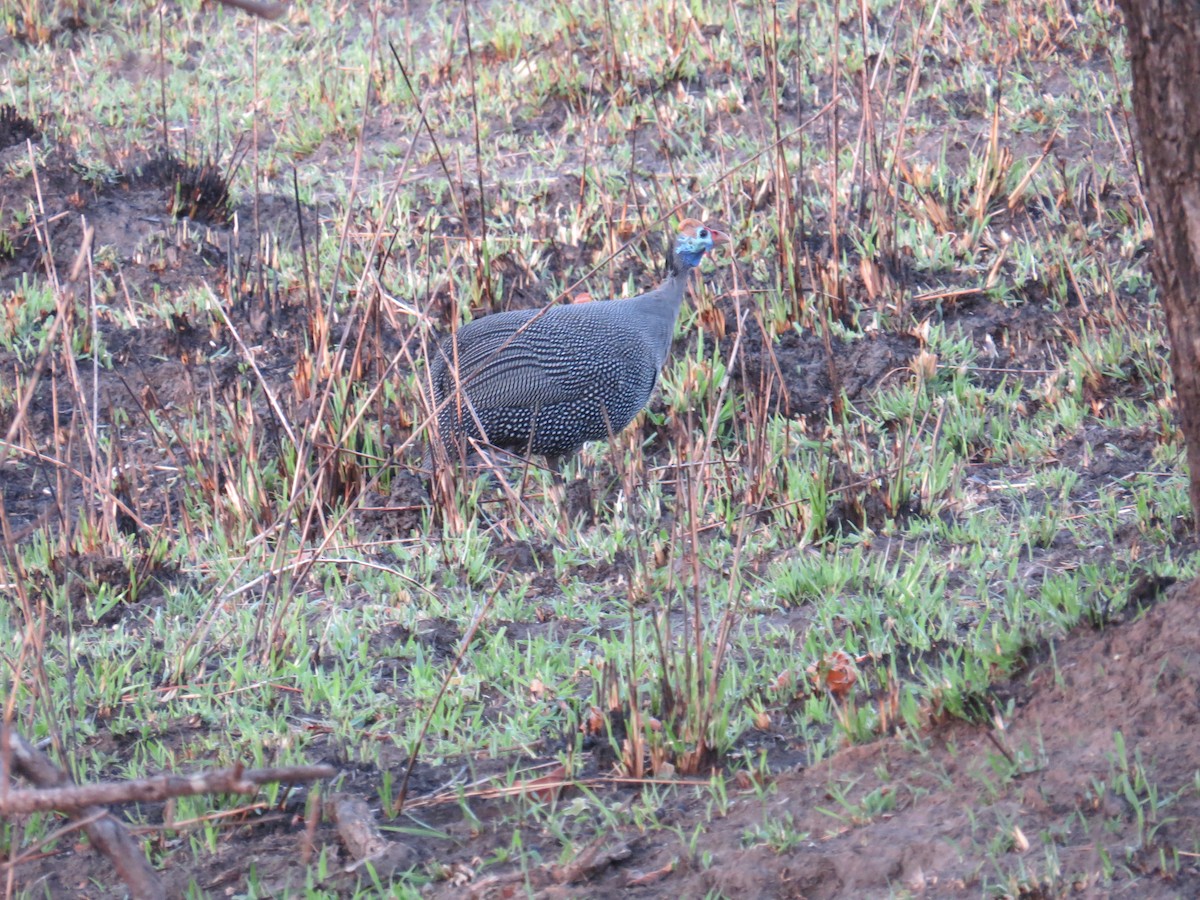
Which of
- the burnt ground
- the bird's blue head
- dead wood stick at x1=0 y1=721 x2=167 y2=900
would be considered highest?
the bird's blue head

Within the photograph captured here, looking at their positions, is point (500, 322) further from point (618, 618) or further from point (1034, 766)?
point (1034, 766)

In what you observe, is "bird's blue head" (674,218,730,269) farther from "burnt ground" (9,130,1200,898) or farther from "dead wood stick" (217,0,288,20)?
"dead wood stick" (217,0,288,20)

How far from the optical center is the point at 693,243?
473cm

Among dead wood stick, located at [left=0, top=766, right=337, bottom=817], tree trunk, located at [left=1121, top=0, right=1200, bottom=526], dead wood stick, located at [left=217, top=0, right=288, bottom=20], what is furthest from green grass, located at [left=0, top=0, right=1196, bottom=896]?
dead wood stick, located at [left=217, top=0, right=288, bottom=20]

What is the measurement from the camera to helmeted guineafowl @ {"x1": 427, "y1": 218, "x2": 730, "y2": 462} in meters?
4.36

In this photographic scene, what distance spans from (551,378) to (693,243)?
764mm

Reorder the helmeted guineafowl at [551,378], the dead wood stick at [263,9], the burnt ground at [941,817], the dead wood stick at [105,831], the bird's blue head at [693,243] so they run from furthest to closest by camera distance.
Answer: the bird's blue head at [693,243] < the helmeted guineafowl at [551,378] < the burnt ground at [941,817] < the dead wood stick at [105,831] < the dead wood stick at [263,9]

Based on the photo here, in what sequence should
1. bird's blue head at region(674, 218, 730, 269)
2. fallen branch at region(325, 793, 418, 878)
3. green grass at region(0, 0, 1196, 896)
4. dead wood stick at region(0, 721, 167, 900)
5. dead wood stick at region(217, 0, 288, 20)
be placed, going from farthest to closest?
1. bird's blue head at region(674, 218, 730, 269)
2. green grass at region(0, 0, 1196, 896)
3. fallen branch at region(325, 793, 418, 878)
4. dead wood stick at region(0, 721, 167, 900)
5. dead wood stick at region(217, 0, 288, 20)

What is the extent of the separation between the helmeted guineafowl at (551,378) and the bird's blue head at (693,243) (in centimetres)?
37

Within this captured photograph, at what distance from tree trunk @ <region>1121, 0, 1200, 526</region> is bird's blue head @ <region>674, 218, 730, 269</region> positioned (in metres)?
2.48

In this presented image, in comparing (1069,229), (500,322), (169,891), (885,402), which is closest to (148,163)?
(500,322)

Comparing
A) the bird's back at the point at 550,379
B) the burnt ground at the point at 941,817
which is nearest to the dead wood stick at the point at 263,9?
the burnt ground at the point at 941,817

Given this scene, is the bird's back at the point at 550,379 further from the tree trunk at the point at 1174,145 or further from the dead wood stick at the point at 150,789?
the dead wood stick at the point at 150,789

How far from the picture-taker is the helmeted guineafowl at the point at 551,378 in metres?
4.36
